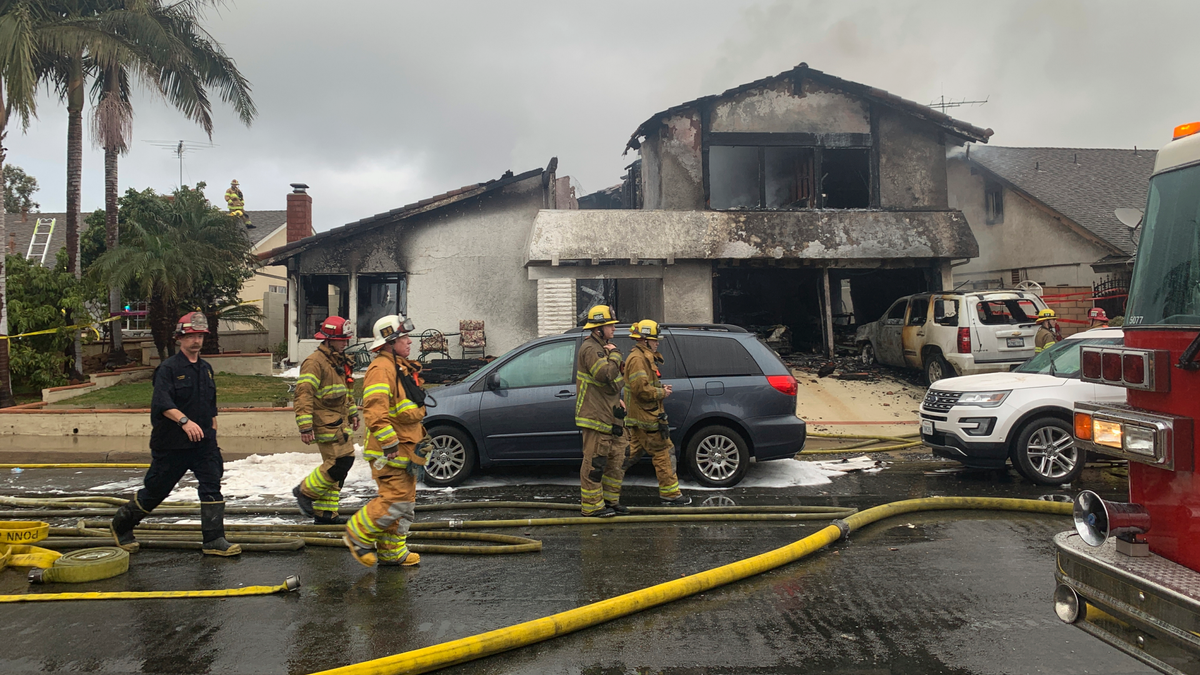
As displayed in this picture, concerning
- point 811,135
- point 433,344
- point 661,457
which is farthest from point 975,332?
point 433,344

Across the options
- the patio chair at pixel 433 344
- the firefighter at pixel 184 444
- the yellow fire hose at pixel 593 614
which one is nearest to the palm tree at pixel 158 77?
the patio chair at pixel 433 344

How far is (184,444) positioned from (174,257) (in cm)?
1012

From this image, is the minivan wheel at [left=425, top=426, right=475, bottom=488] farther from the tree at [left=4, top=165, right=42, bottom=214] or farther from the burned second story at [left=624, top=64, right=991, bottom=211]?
the tree at [left=4, top=165, right=42, bottom=214]

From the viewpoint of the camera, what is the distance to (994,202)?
2181 centimetres

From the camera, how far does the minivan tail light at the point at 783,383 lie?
8.14m

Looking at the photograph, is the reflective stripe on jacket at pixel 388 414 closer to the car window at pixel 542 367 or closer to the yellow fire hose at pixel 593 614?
the yellow fire hose at pixel 593 614

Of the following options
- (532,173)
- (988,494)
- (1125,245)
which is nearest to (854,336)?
(1125,245)

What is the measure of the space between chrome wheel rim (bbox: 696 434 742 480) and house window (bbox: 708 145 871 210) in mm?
10982

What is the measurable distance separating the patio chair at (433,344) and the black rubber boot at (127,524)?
31.3 feet

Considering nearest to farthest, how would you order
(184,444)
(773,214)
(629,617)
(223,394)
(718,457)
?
1. (629,617)
2. (184,444)
3. (718,457)
4. (223,394)
5. (773,214)

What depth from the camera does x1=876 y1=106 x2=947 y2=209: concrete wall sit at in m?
16.9

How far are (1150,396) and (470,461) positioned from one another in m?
6.27

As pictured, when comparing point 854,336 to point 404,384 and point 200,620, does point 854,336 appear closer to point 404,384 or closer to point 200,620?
point 404,384

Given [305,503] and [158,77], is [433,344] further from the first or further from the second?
[305,503]
